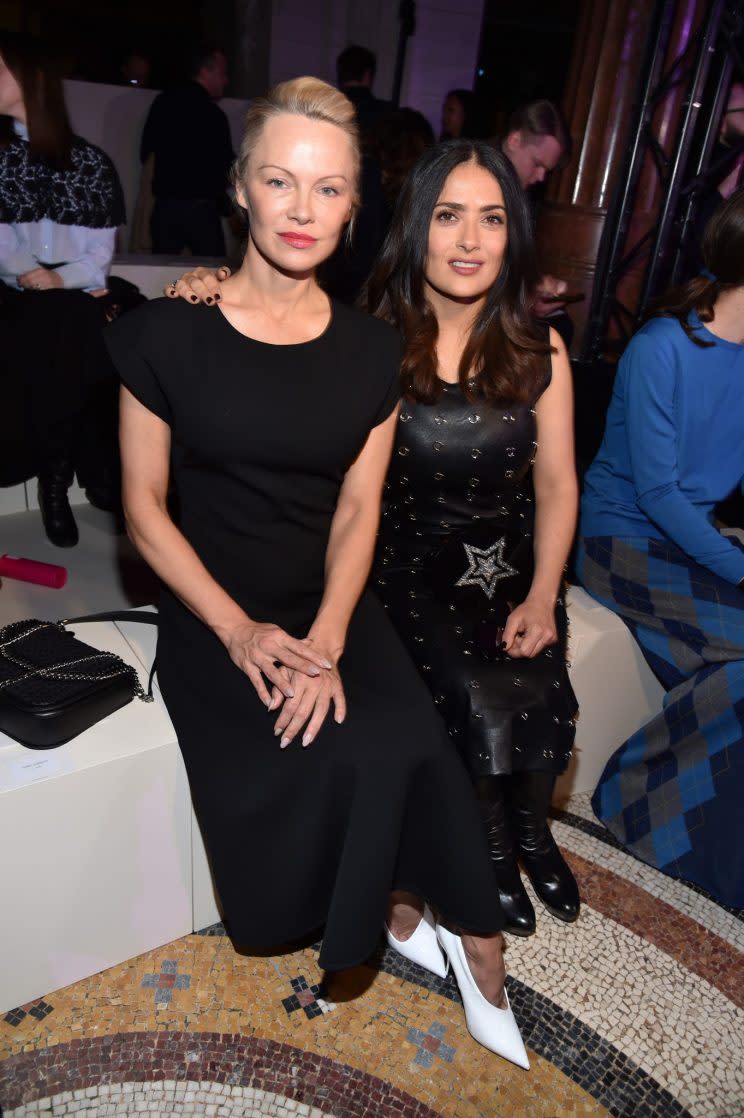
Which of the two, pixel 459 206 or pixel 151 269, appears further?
pixel 151 269

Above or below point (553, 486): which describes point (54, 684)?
below

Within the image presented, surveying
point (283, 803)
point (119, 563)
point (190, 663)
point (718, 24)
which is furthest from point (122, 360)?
point (718, 24)

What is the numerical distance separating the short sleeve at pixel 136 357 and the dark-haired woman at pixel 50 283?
1.19m

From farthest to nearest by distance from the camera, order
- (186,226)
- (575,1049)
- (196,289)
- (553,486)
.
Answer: (186,226) < (553,486) < (575,1049) < (196,289)

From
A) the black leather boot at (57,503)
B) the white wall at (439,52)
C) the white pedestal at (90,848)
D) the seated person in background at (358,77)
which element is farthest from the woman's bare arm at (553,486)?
the white wall at (439,52)

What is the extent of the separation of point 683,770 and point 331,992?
102cm

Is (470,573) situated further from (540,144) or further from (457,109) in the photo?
(457,109)

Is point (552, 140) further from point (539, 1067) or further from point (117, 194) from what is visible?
point (539, 1067)

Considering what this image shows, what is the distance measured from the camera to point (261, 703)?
5.35 feet

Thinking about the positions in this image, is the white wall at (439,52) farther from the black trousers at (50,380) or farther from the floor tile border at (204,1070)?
the floor tile border at (204,1070)

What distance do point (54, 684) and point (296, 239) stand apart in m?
0.90

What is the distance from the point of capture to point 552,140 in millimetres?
3572

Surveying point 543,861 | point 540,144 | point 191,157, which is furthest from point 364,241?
point 191,157

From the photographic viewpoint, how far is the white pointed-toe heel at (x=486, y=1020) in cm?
172
